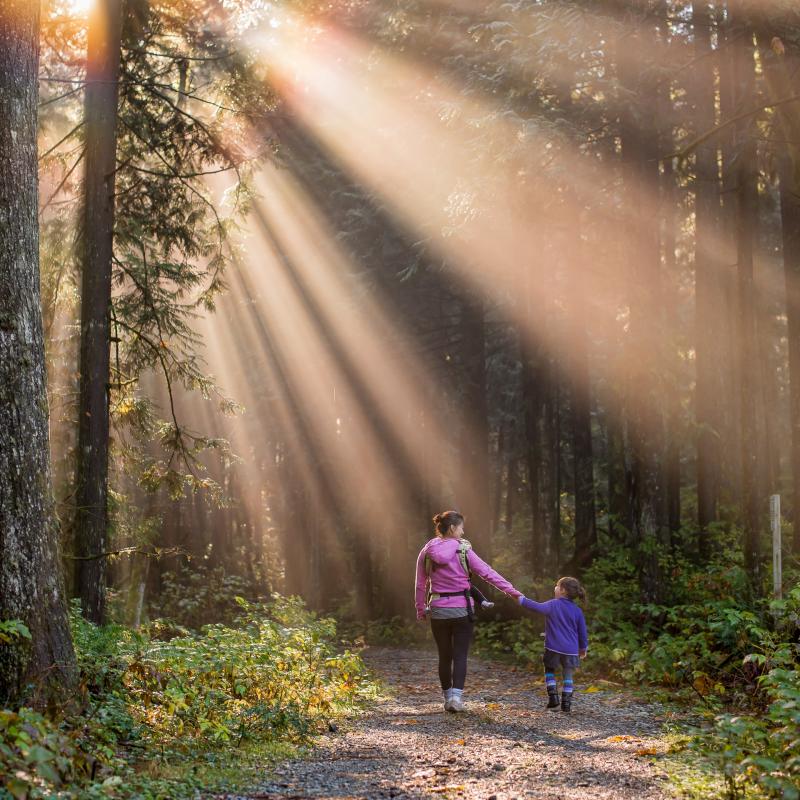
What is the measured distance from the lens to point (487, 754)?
7.25 m

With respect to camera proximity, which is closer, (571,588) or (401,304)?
(571,588)

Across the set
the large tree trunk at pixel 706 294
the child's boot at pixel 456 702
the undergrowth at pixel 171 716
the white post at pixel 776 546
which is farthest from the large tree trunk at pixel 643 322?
the undergrowth at pixel 171 716

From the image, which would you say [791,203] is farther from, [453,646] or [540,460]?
[453,646]

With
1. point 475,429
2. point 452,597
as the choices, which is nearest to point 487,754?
point 452,597

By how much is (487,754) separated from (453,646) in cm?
265

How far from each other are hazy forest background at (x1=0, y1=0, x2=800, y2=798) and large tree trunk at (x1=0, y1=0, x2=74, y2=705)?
0.08 ft

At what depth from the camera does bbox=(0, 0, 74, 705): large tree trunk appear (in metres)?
6.52

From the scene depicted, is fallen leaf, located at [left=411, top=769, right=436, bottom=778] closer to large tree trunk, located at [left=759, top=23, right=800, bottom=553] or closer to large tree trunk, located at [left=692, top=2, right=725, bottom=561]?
large tree trunk, located at [left=759, top=23, right=800, bottom=553]

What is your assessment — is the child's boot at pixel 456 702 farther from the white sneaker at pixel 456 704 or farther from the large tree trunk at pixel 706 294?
the large tree trunk at pixel 706 294

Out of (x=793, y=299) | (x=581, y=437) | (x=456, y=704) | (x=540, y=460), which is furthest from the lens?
(x=540, y=460)

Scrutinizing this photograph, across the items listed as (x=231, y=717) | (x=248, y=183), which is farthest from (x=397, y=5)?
(x=231, y=717)

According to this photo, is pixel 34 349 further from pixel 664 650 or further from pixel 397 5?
pixel 397 5

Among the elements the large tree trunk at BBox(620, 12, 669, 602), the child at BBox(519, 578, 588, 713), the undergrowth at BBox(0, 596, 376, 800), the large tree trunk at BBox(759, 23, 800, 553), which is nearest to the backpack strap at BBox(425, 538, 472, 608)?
the child at BBox(519, 578, 588, 713)

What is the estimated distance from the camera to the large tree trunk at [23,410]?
6.52m
